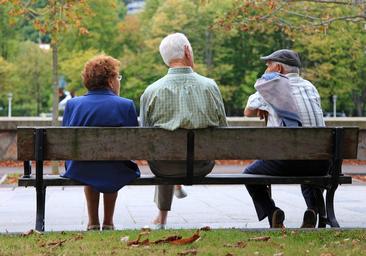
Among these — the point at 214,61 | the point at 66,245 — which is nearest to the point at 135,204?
the point at 66,245

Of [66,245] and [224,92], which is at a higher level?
[66,245]

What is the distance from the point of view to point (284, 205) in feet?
32.3

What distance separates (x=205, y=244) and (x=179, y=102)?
58.8 inches

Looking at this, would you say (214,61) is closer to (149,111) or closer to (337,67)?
(337,67)

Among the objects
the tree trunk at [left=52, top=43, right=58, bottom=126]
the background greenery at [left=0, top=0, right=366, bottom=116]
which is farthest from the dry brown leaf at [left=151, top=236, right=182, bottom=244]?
the background greenery at [left=0, top=0, right=366, bottom=116]

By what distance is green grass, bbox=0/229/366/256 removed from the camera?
512 centimetres

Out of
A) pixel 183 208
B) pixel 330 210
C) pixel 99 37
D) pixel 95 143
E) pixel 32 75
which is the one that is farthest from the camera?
pixel 32 75

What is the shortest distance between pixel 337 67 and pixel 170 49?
40856 mm

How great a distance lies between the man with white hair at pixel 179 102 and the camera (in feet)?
21.2

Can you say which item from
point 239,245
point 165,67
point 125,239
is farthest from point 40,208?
point 165,67

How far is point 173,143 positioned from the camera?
21.1ft

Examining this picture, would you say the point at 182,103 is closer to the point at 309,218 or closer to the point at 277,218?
the point at 277,218

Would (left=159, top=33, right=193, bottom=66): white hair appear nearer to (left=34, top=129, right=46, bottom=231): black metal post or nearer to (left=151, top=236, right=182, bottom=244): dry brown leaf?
(left=34, top=129, right=46, bottom=231): black metal post

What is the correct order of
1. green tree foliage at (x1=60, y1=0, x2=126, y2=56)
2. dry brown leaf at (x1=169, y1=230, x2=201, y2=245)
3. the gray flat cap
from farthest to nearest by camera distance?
green tree foliage at (x1=60, y1=0, x2=126, y2=56)
the gray flat cap
dry brown leaf at (x1=169, y1=230, x2=201, y2=245)
